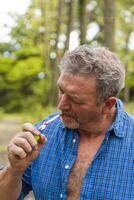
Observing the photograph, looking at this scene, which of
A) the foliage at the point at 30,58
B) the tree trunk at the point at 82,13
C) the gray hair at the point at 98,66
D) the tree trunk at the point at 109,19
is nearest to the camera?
the gray hair at the point at 98,66

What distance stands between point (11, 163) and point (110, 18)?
5.27 metres

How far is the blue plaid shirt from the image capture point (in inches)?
94.3

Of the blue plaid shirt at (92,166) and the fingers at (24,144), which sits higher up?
the fingers at (24,144)

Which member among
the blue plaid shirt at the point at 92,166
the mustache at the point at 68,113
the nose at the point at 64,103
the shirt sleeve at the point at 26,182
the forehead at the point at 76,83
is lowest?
the shirt sleeve at the point at 26,182

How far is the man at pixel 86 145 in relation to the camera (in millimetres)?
2379

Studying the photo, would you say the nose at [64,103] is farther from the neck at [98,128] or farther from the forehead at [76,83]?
the neck at [98,128]

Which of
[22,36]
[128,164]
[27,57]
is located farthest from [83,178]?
[22,36]

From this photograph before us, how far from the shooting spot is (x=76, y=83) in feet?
7.77

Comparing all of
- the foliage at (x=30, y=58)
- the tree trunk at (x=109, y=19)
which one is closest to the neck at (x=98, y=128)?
the tree trunk at (x=109, y=19)

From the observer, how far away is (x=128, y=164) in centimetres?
244

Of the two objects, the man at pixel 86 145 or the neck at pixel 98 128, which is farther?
the neck at pixel 98 128

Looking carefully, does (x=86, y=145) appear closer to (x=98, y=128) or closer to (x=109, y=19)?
(x=98, y=128)

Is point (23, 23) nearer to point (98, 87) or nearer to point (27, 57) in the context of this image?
point (27, 57)

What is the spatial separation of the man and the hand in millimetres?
16
